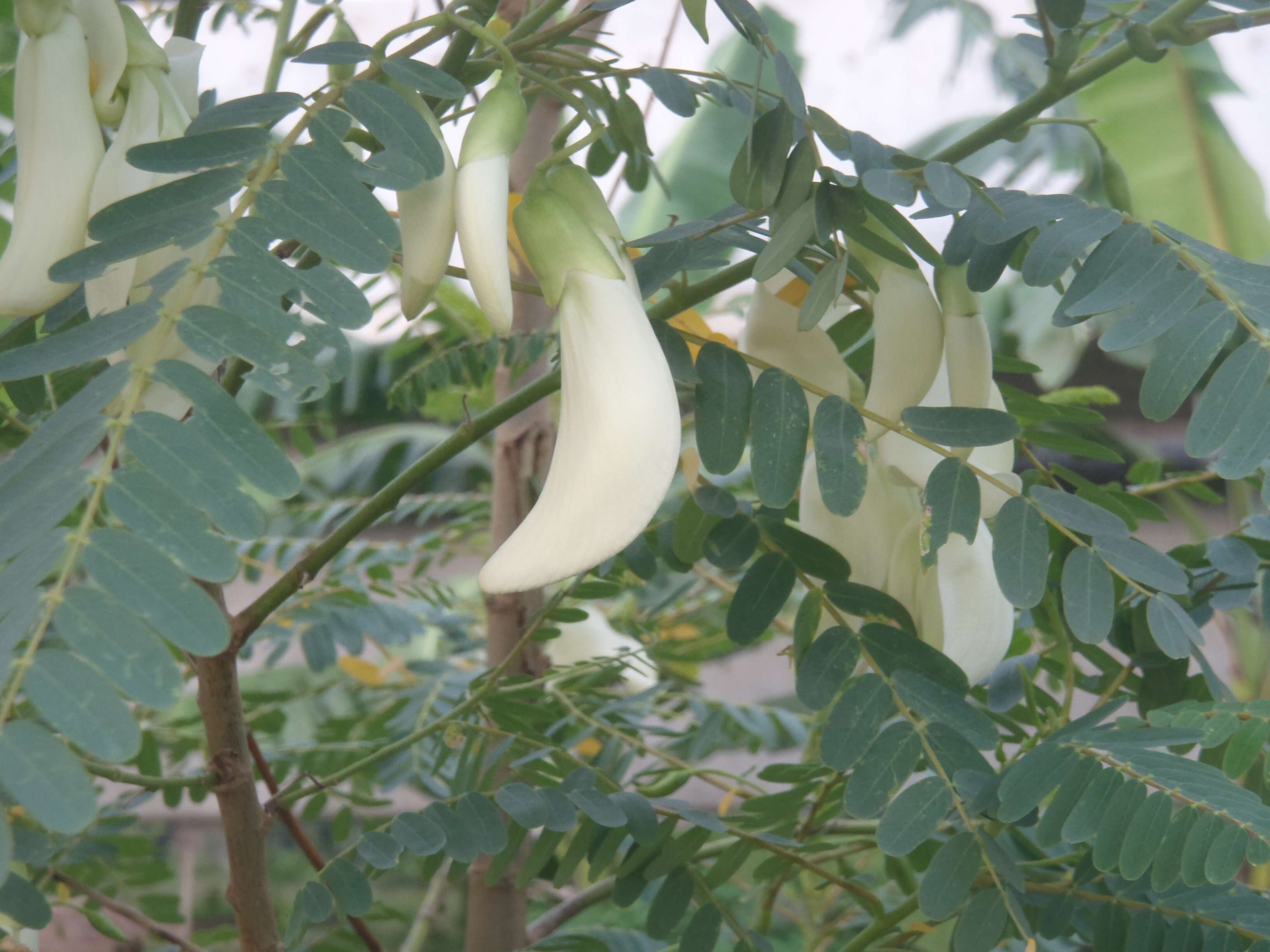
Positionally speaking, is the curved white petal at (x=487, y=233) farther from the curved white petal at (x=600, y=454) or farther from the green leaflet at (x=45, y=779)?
the green leaflet at (x=45, y=779)

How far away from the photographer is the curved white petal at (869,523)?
1.29 feet

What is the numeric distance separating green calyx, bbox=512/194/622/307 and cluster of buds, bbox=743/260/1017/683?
98 millimetres

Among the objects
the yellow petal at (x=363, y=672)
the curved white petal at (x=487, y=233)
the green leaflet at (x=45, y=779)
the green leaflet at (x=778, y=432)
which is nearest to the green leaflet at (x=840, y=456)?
the green leaflet at (x=778, y=432)

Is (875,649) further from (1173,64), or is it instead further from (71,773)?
(1173,64)

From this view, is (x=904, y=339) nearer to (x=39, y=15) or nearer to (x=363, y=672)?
(x=39, y=15)

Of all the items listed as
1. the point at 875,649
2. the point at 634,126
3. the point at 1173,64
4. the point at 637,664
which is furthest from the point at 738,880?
the point at 1173,64

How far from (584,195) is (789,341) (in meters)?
0.10

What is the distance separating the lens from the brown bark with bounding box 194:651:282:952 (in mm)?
376

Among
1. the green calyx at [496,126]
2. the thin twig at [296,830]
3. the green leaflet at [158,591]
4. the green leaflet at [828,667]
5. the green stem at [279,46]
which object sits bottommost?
the thin twig at [296,830]

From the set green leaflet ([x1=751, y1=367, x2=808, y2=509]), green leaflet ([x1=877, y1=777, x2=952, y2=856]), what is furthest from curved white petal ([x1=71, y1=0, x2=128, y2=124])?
green leaflet ([x1=877, y1=777, x2=952, y2=856])

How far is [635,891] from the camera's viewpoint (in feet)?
1.49

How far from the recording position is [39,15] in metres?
0.28

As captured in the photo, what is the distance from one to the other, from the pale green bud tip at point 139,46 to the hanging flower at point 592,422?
0.11 m

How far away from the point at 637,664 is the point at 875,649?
279 millimetres
